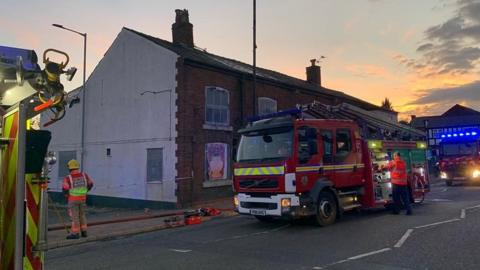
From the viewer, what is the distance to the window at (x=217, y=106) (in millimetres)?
20156

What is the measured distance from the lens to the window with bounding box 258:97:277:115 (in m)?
23.2

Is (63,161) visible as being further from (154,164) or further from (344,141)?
(344,141)

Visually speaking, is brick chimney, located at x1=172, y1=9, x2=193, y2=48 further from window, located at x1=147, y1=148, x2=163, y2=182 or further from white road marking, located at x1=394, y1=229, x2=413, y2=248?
white road marking, located at x1=394, y1=229, x2=413, y2=248

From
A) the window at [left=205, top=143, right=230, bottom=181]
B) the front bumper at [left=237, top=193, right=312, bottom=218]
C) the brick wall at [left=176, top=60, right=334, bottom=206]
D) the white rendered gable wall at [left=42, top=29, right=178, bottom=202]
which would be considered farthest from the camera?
the window at [left=205, top=143, right=230, bottom=181]

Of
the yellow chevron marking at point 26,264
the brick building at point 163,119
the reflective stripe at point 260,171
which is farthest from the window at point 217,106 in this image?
the yellow chevron marking at point 26,264

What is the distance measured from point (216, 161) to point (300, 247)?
11.5m

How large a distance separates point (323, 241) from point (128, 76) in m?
14.6

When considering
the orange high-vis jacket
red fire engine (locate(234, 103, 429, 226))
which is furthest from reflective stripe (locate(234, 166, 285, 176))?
the orange high-vis jacket

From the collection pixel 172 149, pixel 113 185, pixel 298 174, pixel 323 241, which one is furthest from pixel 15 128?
pixel 113 185

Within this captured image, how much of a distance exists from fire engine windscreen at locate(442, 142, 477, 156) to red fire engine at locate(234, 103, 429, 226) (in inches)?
547

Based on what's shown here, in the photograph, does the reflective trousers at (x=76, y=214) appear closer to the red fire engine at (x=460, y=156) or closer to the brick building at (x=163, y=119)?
the brick building at (x=163, y=119)

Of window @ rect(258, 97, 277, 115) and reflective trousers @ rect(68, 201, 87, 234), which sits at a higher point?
window @ rect(258, 97, 277, 115)

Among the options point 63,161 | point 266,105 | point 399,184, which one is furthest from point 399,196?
point 63,161

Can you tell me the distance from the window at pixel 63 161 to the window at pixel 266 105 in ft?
34.2
